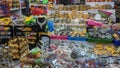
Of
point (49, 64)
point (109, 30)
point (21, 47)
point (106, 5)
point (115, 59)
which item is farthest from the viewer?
point (106, 5)

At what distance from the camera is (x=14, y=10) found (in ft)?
27.4

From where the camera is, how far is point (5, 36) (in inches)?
200

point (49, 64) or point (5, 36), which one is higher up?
point (49, 64)

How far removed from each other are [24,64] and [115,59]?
3.76ft

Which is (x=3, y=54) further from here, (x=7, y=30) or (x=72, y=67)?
(x=7, y=30)

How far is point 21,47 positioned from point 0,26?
2.31 ft

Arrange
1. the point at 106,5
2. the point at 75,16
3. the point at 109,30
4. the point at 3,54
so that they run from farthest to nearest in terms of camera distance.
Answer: the point at 106,5 < the point at 75,16 < the point at 109,30 < the point at 3,54

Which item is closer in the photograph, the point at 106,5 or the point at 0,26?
the point at 0,26

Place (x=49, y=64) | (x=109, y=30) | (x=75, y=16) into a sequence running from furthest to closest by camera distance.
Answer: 1. (x=75, y=16)
2. (x=109, y=30)
3. (x=49, y=64)

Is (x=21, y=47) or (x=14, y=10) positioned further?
(x=14, y=10)

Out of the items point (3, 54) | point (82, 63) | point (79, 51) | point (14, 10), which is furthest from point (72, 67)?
point (14, 10)

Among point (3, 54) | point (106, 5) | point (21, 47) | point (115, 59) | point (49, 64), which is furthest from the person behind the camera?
point (106, 5)

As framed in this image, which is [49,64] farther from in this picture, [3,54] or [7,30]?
[7,30]

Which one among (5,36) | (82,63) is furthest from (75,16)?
(82,63)
